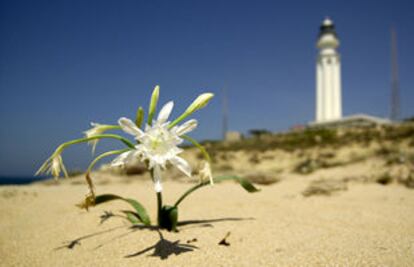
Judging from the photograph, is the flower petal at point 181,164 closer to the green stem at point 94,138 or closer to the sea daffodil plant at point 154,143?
the sea daffodil plant at point 154,143

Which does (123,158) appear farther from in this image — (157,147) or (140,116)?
(140,116)

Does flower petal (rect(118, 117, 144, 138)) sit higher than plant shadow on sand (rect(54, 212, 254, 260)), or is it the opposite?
flower petal (rect(118, 117, 144, 138))

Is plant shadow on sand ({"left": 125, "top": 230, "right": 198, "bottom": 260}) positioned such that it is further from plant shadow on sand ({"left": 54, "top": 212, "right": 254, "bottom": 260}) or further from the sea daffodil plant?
the sea daffodil plant

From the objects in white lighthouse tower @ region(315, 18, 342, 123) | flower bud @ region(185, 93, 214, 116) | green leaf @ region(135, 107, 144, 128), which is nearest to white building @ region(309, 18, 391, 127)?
white lighthouse tower @ region(315, 18, 342, 123)

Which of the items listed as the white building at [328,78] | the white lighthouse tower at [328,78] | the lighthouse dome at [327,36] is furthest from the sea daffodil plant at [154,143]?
the lighthouse dome at [327,36]

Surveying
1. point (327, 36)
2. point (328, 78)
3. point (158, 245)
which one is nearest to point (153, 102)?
point (158, 245)

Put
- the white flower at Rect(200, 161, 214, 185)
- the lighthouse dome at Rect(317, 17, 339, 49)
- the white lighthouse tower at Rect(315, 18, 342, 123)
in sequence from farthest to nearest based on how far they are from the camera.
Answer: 1. the lighthouse dome at Rect(317, 17, 339, 49)
2. the white lighthouse tower at Rect(315, 18, 342, 123)
3. the white flower at Rect(200, 161, 214, 185)
